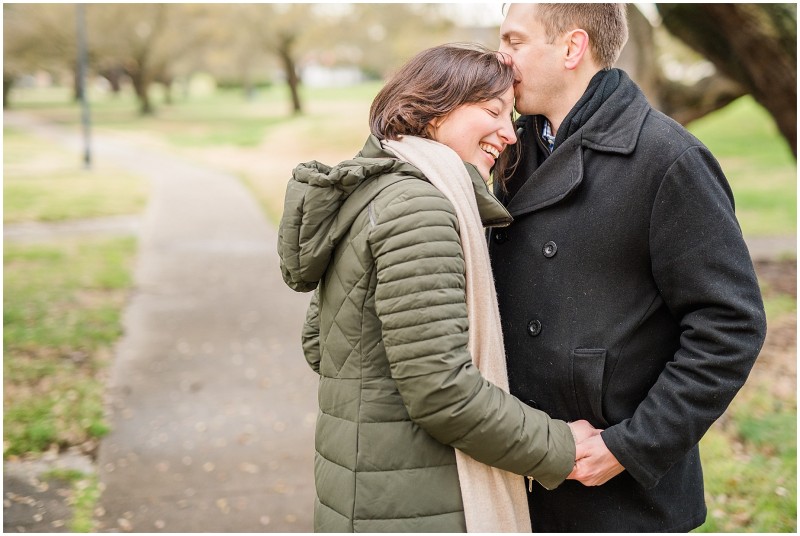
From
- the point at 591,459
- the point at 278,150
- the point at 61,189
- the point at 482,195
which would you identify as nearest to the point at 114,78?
the point at 278,150

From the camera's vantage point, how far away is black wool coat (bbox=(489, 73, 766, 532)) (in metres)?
2.08

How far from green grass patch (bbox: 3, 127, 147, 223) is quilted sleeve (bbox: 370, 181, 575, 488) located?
12762 mm

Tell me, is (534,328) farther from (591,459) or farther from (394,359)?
(394,359)

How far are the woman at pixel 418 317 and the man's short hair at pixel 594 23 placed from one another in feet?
0.70

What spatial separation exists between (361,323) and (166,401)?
14.0ft

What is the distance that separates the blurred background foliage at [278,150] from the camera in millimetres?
5273

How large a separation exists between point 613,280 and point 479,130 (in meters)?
0.51

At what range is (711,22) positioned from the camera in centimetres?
689

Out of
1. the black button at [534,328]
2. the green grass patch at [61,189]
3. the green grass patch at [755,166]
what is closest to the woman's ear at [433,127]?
the black button at [534,328]

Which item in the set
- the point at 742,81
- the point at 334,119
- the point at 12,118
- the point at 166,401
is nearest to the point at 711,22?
the point at 742,81

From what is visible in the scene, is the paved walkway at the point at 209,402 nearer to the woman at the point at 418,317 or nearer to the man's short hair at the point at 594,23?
the woman at the point at 418,317

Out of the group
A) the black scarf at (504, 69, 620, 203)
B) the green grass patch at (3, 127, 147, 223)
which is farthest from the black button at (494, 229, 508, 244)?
the green grass patch at (3, 127, 147, 223)

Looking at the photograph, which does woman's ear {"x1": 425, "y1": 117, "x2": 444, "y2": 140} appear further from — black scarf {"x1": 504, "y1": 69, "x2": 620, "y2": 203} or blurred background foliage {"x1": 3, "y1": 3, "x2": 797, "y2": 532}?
blurred background foliage {"x1": 3, "y1": 3, "x2": 797, "y2": 532}

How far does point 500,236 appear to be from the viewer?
7.89 feet
